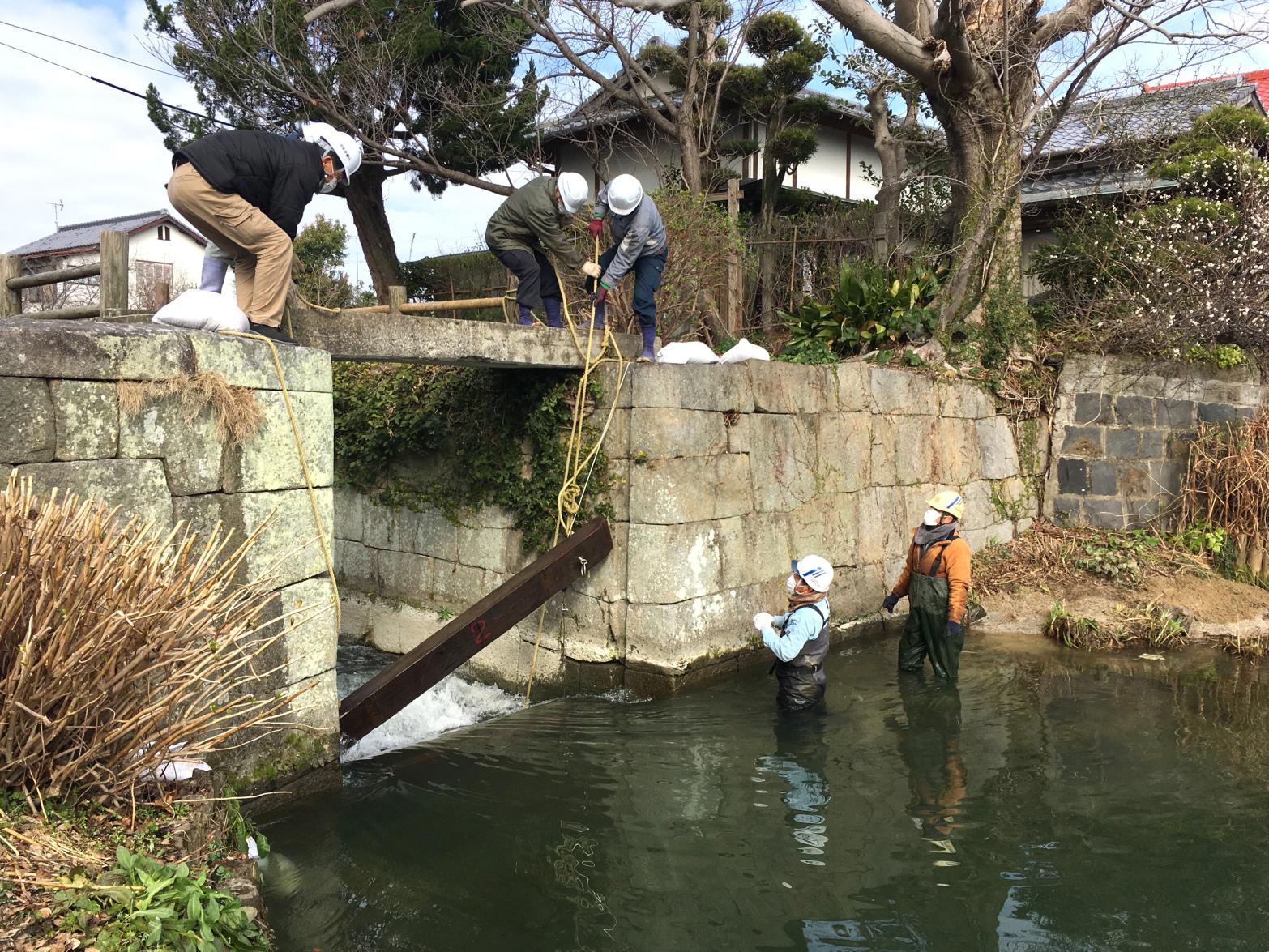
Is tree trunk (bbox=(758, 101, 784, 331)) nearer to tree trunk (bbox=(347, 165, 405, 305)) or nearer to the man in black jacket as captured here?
tree trunk (bbox=(347, 165, 405, 305))

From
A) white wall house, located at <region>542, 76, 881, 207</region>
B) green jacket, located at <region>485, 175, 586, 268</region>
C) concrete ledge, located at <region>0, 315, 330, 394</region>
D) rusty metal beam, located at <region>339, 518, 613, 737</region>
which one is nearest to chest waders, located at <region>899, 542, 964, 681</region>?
rusty metal beam, located at <region>339, 518, 613, 737</region>

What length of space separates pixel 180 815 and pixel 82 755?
15.6 inches

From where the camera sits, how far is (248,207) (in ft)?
15.4

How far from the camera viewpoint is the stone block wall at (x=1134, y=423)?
965cm

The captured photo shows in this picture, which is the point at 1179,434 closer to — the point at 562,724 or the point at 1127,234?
the point at 1127,234

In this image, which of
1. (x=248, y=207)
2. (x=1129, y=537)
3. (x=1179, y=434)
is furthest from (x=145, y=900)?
(x=1179, y=434)

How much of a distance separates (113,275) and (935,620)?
5744mm

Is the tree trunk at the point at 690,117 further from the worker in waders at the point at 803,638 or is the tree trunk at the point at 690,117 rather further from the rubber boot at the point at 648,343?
the worker in waders at the point at 803,638

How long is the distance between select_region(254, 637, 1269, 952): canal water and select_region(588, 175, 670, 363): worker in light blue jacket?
2.80m

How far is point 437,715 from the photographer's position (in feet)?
22.0

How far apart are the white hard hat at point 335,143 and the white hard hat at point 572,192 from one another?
6.05 ft

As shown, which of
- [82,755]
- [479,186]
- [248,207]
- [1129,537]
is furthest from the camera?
[479,186]

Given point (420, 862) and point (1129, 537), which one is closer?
point (420, 862)

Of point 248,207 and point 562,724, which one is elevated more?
point 248,207
